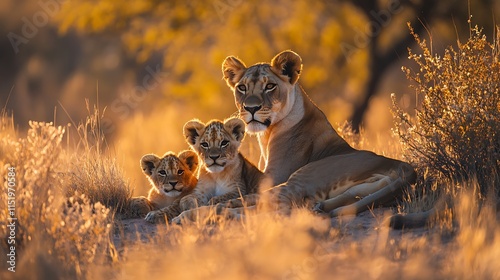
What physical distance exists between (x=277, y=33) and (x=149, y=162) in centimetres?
1037

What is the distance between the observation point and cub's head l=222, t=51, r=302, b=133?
25.2 feet

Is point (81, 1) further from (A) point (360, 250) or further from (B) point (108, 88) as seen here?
(A) point (360, 250)

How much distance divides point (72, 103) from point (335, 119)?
6509 millimetres

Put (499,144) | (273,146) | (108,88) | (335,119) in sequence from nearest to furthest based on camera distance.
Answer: (499,144) → (273,146) → (335,119) → (108,88)

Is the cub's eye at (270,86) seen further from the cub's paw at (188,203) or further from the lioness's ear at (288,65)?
the cub's paw at (188,203)

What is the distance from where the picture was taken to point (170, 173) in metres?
7.70

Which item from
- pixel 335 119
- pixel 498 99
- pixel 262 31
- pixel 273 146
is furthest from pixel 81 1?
pixel 498 99

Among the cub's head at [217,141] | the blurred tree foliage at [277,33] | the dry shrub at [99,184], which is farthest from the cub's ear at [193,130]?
the blurred tree foliage at [277,33]

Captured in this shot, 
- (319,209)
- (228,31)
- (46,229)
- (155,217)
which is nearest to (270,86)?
(319,209)

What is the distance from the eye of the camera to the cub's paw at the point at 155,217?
7.23 metres

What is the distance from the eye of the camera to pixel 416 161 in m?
8.01

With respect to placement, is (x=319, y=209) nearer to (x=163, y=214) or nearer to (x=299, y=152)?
(x=299, y=152)

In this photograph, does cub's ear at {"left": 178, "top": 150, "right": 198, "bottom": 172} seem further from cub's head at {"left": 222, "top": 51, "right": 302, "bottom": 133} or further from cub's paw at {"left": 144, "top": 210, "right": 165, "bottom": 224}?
cub's paw at {"left": 144, "top": 210, "right": 165, "bottom": 224}

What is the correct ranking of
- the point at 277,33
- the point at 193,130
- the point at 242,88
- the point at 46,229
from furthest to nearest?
1. the point at 277,33
2. the point at 242,88
3. the point at 193,130
4. the point at 46,229
